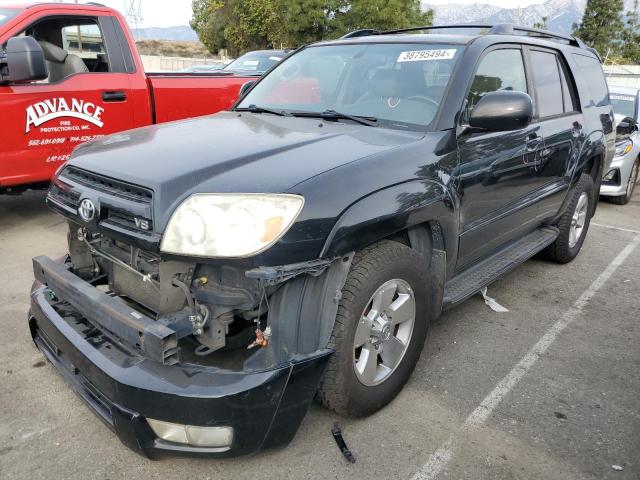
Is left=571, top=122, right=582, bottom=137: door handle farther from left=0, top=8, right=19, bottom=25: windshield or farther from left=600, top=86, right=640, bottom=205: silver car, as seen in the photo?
left=0, top=8, right=19, bottom=25: windshield

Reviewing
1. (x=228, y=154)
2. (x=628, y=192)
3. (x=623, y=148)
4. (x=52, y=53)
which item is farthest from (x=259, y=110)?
(x=628, y=192)

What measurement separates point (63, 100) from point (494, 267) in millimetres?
4002

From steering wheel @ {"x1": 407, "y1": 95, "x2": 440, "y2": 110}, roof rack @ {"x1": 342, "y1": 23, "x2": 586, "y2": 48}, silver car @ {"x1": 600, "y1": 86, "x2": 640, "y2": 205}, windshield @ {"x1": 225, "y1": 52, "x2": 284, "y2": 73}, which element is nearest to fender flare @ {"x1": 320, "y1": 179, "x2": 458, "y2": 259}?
steering wheel @ {"x1": 407, "y1": 95, "x2": 440, "y2": 110}

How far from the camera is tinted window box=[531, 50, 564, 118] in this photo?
4062 millimetres

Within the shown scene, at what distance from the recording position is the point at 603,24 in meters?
47.2

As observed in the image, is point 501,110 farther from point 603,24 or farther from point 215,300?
point 603,24

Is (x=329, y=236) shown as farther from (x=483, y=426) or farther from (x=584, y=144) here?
(x=584, y=144)

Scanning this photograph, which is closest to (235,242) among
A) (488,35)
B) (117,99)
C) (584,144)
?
(488,35)

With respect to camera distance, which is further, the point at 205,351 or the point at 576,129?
the point at 576,129

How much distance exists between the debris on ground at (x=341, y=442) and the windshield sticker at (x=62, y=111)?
399 centimetres

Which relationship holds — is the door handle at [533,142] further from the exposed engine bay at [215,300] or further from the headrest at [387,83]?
the exposed engine bay at [215,300]

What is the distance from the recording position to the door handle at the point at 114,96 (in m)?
5.47

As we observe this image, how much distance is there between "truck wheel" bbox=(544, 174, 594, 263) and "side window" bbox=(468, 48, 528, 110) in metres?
1.41

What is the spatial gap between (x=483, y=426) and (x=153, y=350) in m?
1.64
